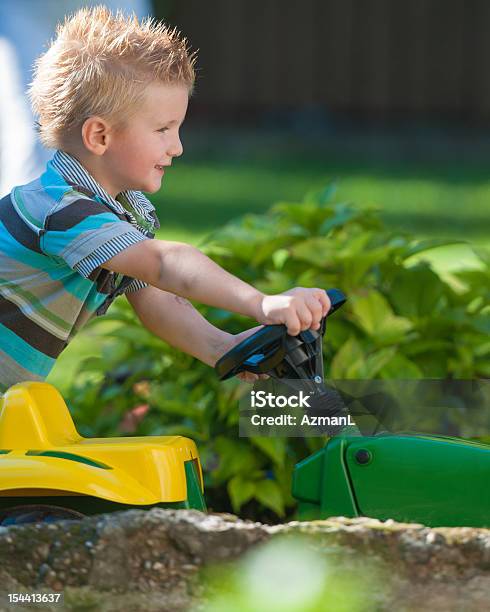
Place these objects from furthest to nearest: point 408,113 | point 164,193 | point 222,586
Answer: point 408,113 → point 164,193 → point 222,586

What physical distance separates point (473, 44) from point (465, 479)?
13.3 metres

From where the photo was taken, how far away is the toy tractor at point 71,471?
7.54 feet

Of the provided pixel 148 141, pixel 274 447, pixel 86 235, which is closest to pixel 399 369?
pixel 274 447

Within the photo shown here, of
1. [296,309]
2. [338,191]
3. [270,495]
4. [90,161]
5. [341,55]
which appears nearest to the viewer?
[296,309]

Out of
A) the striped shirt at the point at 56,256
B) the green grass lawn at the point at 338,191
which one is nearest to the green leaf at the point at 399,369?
the striped shirt at the point at 56,256

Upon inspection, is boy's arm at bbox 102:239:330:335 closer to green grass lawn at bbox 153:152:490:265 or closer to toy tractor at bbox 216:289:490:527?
toy tractor at bbox 216:289:490:527

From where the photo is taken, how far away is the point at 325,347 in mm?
3582

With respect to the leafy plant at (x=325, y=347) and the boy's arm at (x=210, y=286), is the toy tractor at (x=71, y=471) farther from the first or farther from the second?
the leafy plant at (x=325, y=347)

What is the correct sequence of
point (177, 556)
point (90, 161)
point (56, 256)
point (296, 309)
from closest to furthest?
1. point (177, 556)
2. point (296, 309)
3. point (56, 256)
4. point (90, 161)

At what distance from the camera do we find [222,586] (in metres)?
2.07

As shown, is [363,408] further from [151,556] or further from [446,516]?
[151,556]

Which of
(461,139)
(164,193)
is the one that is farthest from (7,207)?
(461,139)

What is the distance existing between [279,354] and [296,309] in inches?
6.6

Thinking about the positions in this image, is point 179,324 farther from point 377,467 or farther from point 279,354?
point 377,467
